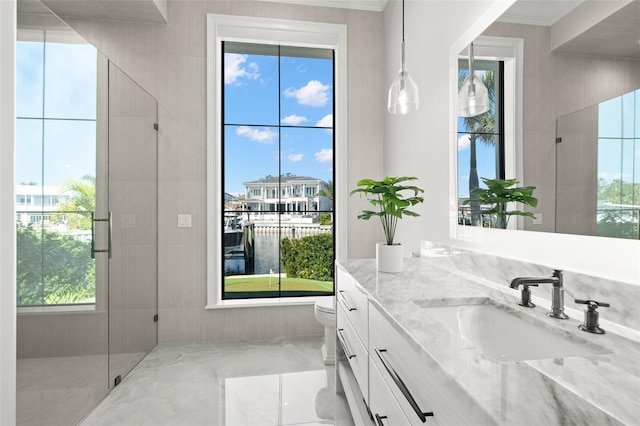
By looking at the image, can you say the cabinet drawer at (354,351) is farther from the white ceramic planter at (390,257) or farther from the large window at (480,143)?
the large window at (480,143)

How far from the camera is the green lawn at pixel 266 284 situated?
3.25 metres

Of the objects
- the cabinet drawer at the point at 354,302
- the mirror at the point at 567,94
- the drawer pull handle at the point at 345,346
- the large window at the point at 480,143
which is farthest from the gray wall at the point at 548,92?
the drawer pull handle at the point at 345,346

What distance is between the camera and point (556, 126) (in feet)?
3.71

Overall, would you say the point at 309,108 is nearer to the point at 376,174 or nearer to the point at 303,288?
the point at 376,174

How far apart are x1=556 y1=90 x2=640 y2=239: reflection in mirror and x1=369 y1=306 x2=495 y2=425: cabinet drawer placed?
70 centimetres

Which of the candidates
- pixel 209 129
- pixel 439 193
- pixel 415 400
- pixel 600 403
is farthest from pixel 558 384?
pixel 209 129

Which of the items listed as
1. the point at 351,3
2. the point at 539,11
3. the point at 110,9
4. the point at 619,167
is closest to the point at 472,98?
the point at 539,11

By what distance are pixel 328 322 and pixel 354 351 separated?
2.78ft

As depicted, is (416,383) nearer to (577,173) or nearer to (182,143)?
(577,173)

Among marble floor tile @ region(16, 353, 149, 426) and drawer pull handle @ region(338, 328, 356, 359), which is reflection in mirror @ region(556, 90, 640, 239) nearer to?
drawer pull handle @ region(338, 328, 356, 359)

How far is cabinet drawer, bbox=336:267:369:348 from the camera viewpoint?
4.26 ft

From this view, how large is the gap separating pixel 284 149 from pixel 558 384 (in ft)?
10.3

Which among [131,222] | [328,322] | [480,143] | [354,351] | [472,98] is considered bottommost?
[328,322]

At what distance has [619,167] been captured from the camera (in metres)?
0.93
